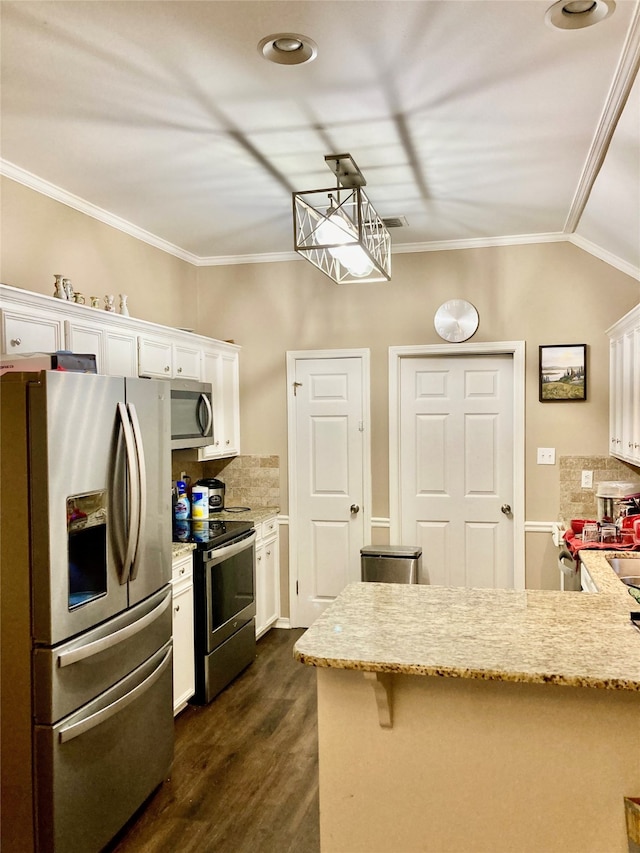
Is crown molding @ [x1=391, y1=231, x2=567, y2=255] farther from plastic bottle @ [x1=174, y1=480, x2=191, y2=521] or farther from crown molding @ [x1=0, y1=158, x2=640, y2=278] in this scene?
plastic bottle @ [x1=174, y1=480, x2=191, y2=521]

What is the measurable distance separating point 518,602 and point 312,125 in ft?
6.52

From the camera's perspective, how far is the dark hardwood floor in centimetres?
254

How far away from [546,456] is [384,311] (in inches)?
57.8

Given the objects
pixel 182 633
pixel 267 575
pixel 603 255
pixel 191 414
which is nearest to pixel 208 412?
pixel 191 414

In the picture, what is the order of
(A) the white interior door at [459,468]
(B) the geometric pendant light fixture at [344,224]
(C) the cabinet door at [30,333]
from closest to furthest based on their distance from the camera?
(C) the cabinet door at [30,333]
(B) the geometric pendant light fixture at [344,224]
(A) the white interior door at [459,468]

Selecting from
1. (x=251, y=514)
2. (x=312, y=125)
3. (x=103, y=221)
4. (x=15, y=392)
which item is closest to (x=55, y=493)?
(x=15, y=392)

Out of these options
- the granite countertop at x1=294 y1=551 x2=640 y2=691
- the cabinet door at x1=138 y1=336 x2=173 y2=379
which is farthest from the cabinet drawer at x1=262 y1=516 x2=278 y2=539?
the granite countertop at x1=294 y1=551 x2=640 y2=691

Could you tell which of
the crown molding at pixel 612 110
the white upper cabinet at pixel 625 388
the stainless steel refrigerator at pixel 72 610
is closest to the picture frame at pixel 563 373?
the white upper cabinet at pixel 625 388

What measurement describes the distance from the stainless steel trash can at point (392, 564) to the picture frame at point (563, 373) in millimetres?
1347

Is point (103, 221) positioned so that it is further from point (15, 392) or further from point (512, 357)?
point (512, 357)

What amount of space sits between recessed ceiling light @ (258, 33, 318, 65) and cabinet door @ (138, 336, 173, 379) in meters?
1.78

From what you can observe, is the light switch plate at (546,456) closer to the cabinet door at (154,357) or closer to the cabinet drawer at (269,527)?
the cabinet drawer at (269,527)

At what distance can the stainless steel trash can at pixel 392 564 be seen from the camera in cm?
A: 441

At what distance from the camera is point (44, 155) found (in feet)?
9.71
